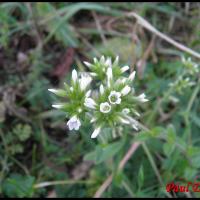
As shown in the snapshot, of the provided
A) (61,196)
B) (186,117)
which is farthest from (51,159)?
(186,117)

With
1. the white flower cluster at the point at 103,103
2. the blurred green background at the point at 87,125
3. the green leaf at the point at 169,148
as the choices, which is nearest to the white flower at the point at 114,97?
the white flower cluster at the point at 103,103

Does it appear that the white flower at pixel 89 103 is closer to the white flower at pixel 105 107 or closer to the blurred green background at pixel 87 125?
the white flower at pixel 105 107

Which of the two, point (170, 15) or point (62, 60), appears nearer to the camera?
point (62, 60)

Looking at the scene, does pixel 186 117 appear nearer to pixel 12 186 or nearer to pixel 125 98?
pixel 125 98

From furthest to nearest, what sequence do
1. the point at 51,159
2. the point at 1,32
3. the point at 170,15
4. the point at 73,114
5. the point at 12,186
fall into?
the point at 170,15 → the point at 1,32 → the point at 51,159 → the point at 12,186 → the point at 73,114

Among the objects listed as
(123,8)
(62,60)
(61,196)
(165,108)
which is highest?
(123,8)

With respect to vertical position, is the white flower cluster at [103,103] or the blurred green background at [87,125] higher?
the white flower cluster at [103,103]

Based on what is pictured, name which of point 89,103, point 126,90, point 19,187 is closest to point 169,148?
point 126,90
